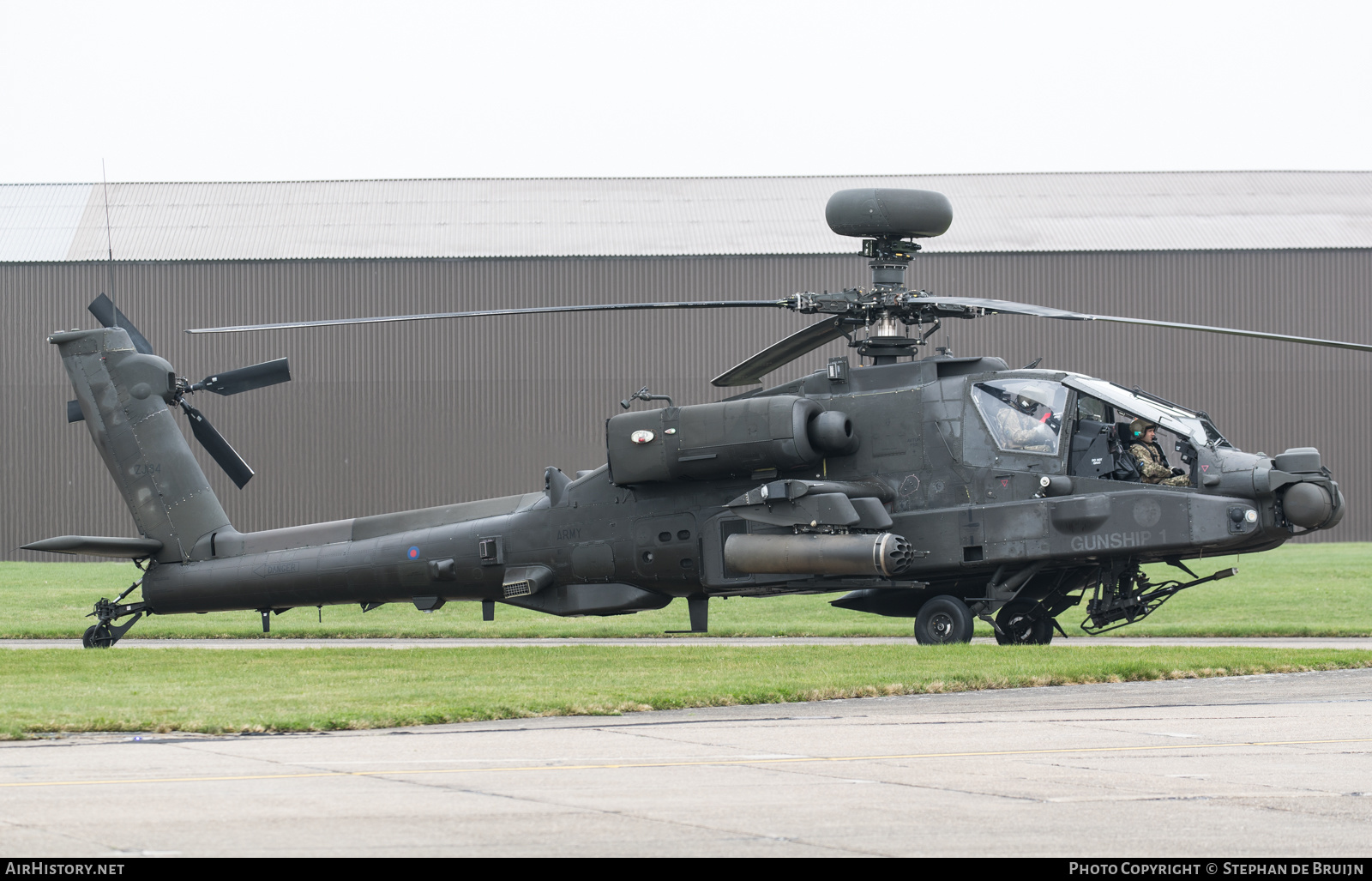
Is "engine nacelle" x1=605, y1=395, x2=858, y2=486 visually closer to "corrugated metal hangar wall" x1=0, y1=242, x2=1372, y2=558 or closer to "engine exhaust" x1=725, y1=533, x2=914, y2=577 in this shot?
"engine exhaust" x1=725, y1=533, x2=914, y2=577

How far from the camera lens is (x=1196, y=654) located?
16.6m

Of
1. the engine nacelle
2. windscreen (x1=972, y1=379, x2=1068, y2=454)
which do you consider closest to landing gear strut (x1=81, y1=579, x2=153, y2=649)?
the engine nacelle

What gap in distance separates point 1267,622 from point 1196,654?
31.1ft

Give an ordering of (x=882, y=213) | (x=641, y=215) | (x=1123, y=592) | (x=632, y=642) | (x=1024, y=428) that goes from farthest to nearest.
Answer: (x=641, y=215) < (x=632, y=642) < (x=1123, y=592) < (x=1024, y=428) < (x=882, y=213)

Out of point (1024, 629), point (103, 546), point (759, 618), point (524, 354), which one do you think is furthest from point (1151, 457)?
point (524, 354)

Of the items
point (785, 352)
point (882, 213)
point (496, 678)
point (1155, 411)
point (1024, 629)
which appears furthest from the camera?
point (1024, 629)

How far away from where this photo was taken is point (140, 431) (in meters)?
22.0

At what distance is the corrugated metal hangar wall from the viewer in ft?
131

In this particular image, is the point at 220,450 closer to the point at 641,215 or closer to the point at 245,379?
the point at 245,379

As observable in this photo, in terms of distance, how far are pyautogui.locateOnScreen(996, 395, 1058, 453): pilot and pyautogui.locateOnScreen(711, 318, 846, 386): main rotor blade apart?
2.19 meters

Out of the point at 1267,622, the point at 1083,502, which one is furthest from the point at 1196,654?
the point at 1267,622

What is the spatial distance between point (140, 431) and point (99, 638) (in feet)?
9.81

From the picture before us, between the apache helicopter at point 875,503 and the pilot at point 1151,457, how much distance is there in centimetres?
9

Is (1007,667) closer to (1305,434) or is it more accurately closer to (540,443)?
(540,443)
